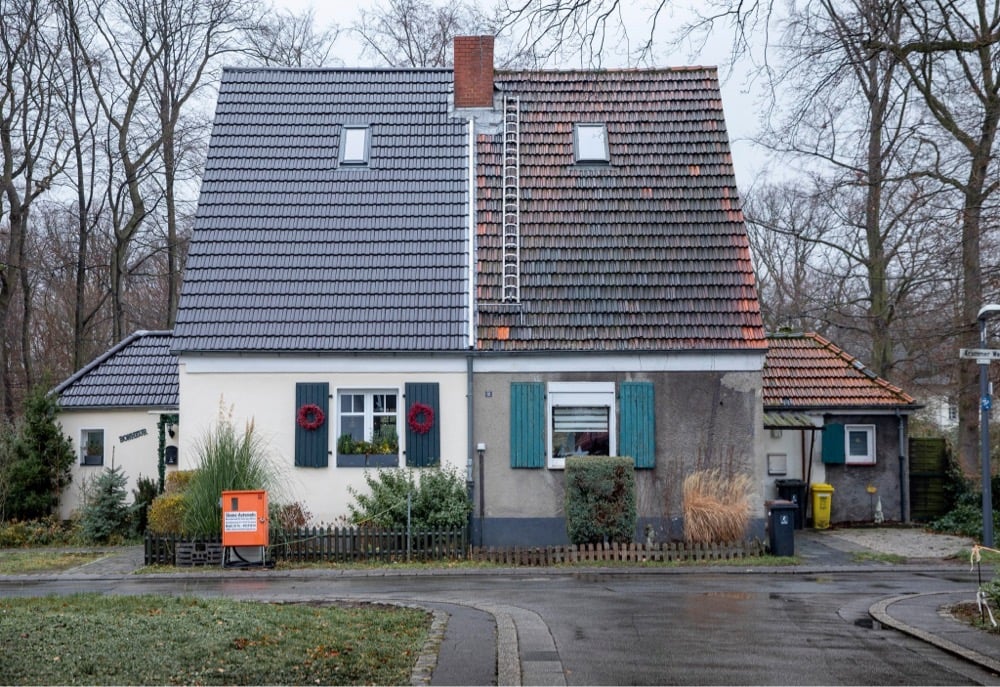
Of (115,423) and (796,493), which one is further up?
(115,423)

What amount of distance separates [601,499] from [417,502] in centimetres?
326

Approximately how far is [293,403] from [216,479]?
2.20 meters

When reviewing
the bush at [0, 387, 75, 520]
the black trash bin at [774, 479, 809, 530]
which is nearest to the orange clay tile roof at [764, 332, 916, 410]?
the black trash bin at [774, 479, 809, 530]

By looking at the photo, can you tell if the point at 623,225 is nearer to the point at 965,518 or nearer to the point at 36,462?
the point at 965,518

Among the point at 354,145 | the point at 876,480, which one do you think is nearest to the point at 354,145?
the point at 354,145

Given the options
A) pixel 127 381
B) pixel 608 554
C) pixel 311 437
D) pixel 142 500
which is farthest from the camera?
pixel 127 381

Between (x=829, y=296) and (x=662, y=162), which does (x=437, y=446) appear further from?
(x=829, y=296)

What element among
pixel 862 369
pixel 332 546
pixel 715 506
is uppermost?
pixel 862 369

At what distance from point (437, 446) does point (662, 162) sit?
291 inches

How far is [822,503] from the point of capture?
23875 millimetres

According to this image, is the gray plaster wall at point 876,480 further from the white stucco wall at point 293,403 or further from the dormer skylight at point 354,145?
the dormer skylight at point 354,145

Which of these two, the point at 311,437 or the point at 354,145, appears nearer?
the point at 311,437

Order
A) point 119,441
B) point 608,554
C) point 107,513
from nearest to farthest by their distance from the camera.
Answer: point 608,554
point 107,513
point 119,441

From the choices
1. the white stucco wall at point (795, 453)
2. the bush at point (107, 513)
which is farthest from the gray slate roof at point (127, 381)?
the white stucco wall at point (795, 453)
